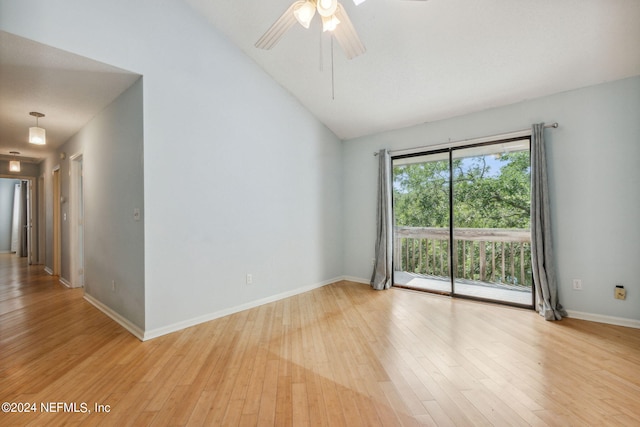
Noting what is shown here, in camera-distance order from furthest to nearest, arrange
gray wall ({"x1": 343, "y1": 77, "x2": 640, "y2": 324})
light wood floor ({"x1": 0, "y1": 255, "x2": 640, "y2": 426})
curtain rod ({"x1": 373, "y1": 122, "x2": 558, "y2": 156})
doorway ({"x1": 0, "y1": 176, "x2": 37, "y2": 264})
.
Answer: doorway ({"x1": 0, "y1": 176, "x2": 37, "y2": 264})
curtain rod ({"x1": 373, "y1": 122, "x2": 558, "y2": 156})
gray wall ({"x1": 343, "y1": 77, "x2": 640, "y2": 324})
light wood floor ({"x1": 0, "y1": 255, "x2": 640, "y2": 426})

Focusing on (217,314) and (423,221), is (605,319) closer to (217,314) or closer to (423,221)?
(423,221)

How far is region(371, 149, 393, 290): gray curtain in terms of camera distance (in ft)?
14.2

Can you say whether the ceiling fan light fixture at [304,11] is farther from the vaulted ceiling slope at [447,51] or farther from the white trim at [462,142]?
the white trim at [462,142]

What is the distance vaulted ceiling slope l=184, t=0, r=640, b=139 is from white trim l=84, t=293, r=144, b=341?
11.1 feet

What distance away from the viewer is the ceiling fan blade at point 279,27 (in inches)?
74.7

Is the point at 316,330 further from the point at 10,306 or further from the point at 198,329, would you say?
the point at 10,306

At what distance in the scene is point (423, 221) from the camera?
4555 millimetres

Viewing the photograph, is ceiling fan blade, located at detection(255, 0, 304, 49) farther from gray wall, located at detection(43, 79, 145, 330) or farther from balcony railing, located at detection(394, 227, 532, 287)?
balcony railing, located at detection(394, 227, 532, 287)

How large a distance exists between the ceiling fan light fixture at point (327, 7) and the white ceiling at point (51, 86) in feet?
6.49

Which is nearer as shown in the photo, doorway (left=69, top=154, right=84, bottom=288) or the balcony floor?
the balcony floor

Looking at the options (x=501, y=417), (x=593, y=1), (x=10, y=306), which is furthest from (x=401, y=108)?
(x=10, y=306)

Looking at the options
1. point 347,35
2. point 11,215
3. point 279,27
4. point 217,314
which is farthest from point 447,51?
point 11,215

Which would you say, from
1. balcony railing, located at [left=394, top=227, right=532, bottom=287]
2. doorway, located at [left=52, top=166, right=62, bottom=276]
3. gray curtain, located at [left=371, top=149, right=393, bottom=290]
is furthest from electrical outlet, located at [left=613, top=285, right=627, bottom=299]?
doorway, located at [left=52, top=166, right=62, bottom=276]

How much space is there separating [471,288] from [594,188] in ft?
6.58
